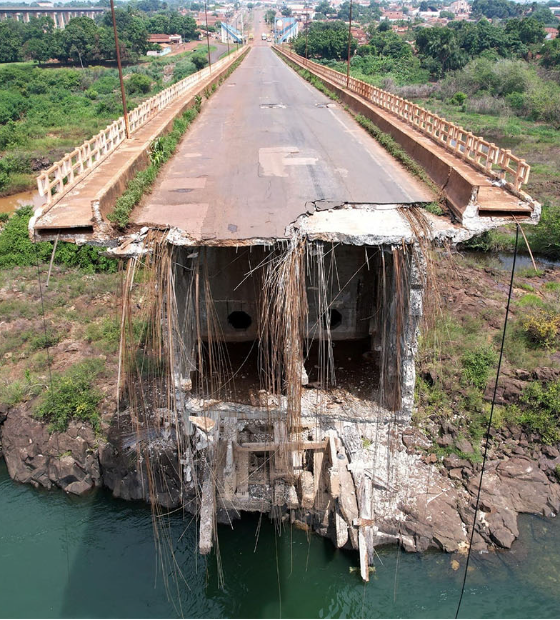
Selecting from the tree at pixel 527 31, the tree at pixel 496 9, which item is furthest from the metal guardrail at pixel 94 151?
the tree at pixel 496 9

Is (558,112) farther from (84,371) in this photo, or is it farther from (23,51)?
(23,51)

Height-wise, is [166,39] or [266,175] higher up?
[166,39]

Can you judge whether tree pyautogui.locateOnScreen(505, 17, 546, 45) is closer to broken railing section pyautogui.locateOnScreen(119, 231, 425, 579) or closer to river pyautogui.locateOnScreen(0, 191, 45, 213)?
river pyautogui.locateOnScreen(0, 191, 45, 213)

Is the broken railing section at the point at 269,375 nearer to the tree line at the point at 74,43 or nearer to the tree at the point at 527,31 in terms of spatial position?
the tree at the point at 527,31

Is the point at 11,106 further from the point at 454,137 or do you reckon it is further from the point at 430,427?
the point at 430,427

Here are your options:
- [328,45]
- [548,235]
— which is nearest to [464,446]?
[548,235]

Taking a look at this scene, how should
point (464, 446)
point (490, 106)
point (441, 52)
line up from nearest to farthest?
point (464, 446) < point (490, 106) < point (441, 52)

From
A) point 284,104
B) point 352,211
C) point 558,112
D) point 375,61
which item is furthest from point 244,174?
point 375,61
